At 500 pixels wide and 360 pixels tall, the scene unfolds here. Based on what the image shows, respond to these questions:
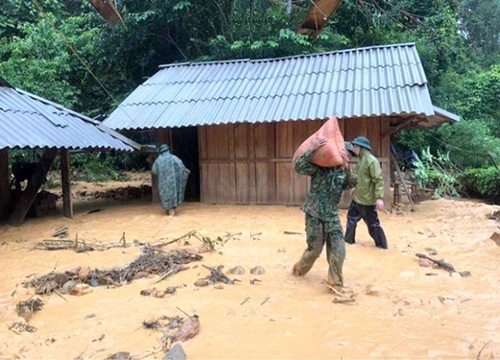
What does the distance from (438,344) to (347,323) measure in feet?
2.37

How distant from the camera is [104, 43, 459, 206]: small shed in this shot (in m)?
8.80

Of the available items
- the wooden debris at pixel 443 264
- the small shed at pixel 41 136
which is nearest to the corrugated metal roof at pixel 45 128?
the small shed at pixel 41 136

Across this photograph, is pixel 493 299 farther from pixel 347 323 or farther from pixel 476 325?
pixel 347 323

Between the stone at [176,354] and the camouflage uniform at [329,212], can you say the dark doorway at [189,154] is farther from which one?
the stone at [176,354]

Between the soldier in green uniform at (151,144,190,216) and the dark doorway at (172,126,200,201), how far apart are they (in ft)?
6.83

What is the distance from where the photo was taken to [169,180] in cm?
898

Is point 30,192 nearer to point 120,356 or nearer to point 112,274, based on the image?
point 112,274

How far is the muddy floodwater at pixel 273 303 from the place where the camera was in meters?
3.08

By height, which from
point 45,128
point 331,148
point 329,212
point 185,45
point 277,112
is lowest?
point 329,212

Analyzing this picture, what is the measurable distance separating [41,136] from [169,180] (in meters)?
2.73

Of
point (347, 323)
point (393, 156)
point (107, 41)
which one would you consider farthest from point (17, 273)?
point (107, 41)

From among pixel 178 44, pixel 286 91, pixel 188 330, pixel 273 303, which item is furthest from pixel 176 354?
pixel 178 44

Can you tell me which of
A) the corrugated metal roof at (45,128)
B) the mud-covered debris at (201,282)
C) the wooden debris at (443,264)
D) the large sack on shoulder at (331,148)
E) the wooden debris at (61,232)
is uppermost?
the corrugated metal roof at (45,128)

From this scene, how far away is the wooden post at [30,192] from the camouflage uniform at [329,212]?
657cm
